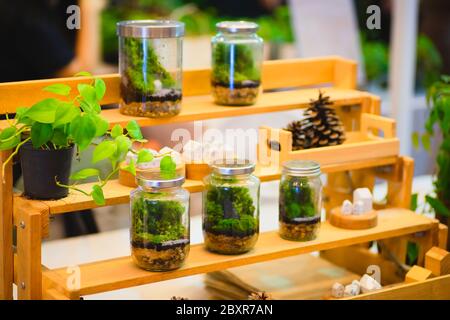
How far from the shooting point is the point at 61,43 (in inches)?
120

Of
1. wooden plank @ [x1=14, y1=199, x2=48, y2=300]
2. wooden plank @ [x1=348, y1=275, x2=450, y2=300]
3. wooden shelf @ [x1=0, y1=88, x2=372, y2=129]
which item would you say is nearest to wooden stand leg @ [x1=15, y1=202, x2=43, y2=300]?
wooden plank @ [x1=14, y1=199, x2=48, y2=300]

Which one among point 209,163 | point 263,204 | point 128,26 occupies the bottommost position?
point 263,204

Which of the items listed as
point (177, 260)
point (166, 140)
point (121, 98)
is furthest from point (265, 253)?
point (166, 140)

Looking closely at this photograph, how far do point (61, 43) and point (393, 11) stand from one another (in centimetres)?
142

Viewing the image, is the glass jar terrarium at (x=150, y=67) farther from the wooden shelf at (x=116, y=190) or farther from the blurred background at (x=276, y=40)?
the blurred background at (x=276, y=40)

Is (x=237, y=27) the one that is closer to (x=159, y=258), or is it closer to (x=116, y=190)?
(x=116, y=190)

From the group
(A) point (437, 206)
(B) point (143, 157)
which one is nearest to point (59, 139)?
(B) point (143, 157)

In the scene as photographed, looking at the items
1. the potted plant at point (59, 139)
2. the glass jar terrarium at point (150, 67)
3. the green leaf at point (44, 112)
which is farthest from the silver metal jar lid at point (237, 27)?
the green leaf at point (44, 112)

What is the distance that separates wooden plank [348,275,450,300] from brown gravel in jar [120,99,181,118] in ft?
1.75

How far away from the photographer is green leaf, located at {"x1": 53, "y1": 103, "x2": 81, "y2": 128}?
1.46 m

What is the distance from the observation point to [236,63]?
6.01 ft

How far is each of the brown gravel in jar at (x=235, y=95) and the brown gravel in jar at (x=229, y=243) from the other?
0.32 m

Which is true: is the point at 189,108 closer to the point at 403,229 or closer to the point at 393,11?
the point at 403,229

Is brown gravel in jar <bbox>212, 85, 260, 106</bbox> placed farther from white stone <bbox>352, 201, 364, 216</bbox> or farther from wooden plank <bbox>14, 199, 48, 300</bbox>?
wooden plank <bbox>14, 199, 48, 300</bbox>
